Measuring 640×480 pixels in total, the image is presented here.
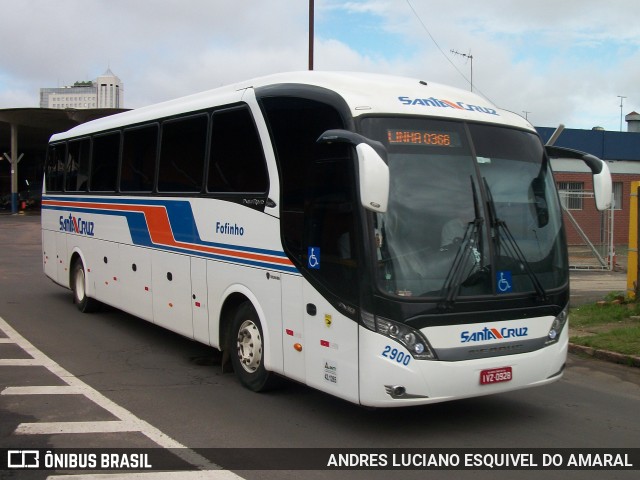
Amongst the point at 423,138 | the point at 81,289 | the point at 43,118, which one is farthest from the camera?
the point at 43,118

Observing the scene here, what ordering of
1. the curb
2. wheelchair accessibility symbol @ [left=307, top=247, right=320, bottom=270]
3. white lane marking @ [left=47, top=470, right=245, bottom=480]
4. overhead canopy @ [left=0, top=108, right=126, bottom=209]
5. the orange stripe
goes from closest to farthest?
1. white lane marking @ [left=47, top=470, right=245, bottom=480]
2. wheelchair accessibility symbol @ [left=307, top=247, right=320, bottom=270]
3. the orange stripe
4. the curb
5. overhead canopy @ [left=0, top=108, right=126, bottom=209]

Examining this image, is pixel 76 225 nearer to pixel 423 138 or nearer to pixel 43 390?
pixel 43 390

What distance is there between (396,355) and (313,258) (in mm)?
1233

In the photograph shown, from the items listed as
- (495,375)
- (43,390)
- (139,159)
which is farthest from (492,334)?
(139,159)

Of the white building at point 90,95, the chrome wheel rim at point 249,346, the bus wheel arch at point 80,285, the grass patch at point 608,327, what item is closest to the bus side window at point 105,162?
the bus wheel arch at point 80,285

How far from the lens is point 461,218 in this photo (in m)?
5.88

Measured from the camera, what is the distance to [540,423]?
6.51 m

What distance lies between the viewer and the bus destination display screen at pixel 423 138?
5887mm

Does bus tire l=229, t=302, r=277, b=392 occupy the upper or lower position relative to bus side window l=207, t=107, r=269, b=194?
lower

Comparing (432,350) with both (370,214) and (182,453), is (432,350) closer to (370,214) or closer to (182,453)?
(370,214)

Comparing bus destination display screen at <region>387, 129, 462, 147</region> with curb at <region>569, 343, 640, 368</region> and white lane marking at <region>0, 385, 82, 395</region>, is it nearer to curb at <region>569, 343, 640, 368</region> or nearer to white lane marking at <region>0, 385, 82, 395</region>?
white lane marking at <region>0, 385, 82, 395</region>

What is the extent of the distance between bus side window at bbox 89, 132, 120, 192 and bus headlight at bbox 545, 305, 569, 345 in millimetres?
7375

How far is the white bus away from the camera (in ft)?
18.3

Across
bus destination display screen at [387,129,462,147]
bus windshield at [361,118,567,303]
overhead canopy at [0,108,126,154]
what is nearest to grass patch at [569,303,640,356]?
bus windshield at [361,118,567,303]
